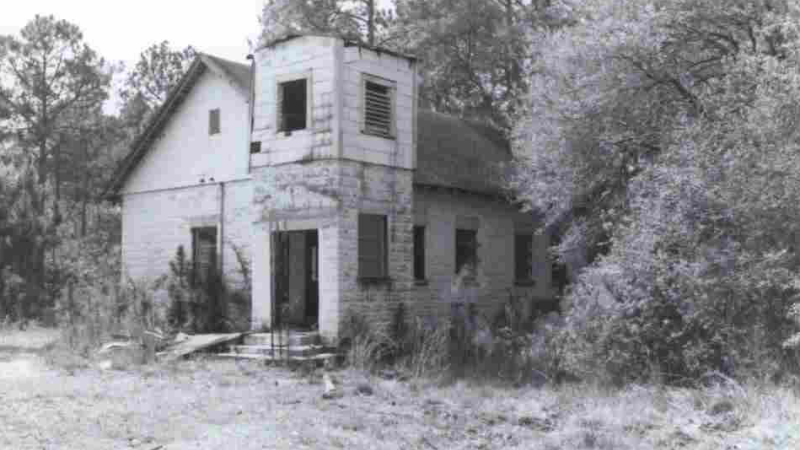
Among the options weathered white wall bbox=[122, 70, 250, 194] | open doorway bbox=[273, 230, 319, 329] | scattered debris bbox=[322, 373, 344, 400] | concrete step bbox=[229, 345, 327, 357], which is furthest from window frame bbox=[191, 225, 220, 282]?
scattered debris bbox=[322, 373, 344, 400]

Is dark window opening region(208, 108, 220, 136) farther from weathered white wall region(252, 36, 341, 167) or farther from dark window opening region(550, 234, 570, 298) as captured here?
dark window opening region(550, 234, 570, 298)

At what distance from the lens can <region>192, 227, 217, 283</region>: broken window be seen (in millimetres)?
21172

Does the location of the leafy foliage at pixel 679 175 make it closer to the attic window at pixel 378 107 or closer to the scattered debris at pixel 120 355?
the attic window at pixel 378 107

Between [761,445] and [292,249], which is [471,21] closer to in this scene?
[292,249]

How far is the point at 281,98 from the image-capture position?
59.0 ft

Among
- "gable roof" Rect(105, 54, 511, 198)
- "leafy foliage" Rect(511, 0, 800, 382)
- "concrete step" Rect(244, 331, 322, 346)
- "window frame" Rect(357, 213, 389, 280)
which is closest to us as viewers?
"leafy foliage" Rect(511, 0, 800, 382)

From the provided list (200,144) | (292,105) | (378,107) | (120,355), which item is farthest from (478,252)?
(120,355)

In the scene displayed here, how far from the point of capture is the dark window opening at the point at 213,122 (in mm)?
21203

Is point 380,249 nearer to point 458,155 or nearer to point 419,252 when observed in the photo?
point 419,252

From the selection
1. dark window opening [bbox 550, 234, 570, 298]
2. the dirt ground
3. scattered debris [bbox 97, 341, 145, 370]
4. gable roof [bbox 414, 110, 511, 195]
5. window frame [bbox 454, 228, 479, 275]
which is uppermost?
gable roof [bbox 414, 110, 511, 195]

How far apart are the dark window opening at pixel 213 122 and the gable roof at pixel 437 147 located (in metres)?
1.09

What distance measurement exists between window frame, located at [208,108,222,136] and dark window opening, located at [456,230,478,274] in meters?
6.69

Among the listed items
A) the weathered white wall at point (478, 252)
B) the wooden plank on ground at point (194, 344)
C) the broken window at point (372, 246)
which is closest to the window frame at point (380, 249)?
the broken window at point (372, 246)

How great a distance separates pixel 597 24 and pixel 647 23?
3.80 feet
